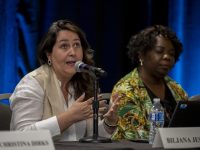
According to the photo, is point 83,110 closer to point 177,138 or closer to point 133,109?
point 177,138

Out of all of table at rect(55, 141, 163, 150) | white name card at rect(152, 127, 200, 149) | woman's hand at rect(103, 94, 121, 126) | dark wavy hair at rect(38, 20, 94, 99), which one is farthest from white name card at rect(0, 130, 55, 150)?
dark wavy hair at rect(38, 20, 94, 99)

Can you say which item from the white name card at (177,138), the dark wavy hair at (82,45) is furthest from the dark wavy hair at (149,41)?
the white name card at (177,138)

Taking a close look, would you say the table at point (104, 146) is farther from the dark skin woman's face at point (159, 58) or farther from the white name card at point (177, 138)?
the dark skin woman's face at point (159, 58)

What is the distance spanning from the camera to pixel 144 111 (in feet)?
10.8

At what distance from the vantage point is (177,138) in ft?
7.07

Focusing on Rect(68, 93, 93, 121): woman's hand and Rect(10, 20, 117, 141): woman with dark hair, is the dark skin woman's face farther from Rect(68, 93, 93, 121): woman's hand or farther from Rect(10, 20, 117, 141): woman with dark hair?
Rect(68, 93, 93, 121): woman's hand

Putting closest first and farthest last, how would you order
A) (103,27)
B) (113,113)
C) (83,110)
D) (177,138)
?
(177,138), (83,110), (113,113), (103,27)

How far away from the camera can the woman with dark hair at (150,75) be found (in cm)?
335

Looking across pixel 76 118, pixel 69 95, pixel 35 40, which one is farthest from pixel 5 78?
pixel 76 118

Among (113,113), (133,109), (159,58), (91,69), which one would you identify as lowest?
(133,109)

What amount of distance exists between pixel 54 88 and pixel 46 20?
60.9 inches

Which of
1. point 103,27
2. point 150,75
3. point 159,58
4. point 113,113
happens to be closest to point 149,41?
point 159,58

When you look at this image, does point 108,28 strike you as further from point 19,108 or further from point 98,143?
point 98,143

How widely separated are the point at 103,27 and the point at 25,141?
2.79 metres
